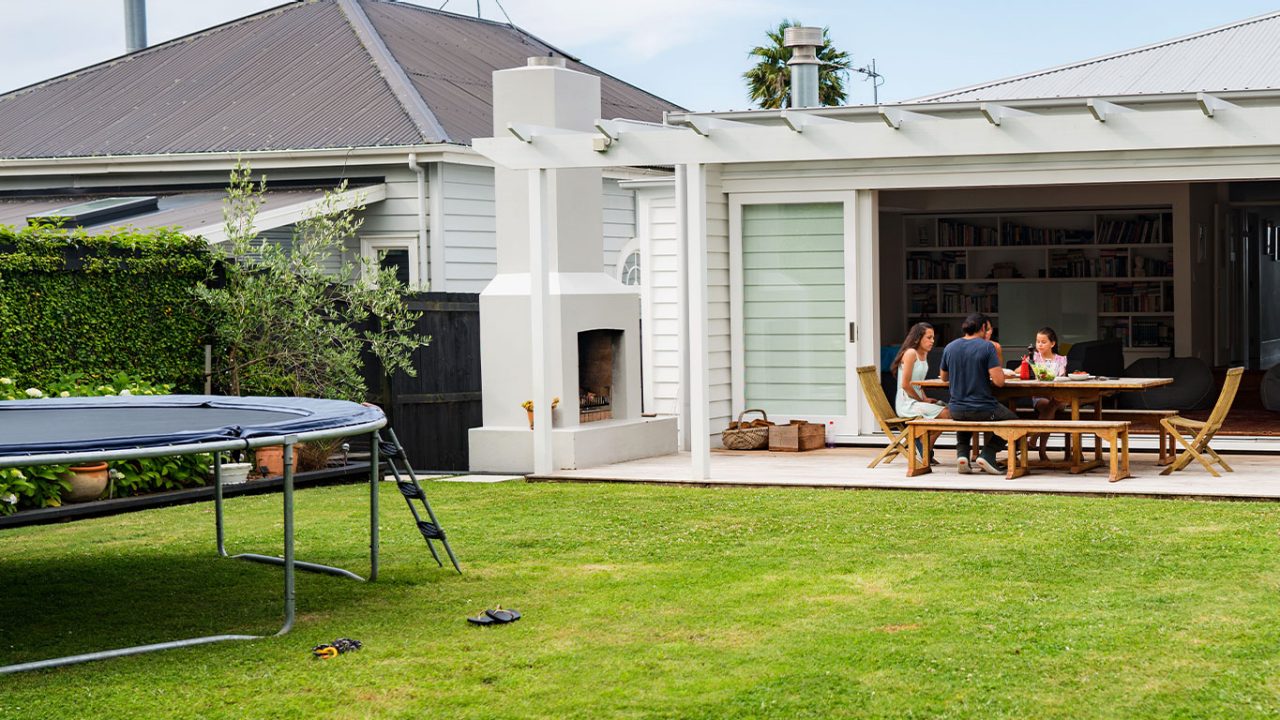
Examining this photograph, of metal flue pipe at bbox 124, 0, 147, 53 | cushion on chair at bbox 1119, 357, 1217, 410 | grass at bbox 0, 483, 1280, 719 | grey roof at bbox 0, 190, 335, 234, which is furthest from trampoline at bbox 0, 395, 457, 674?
metal flue pipe at bbox 124, 0, 147, 53

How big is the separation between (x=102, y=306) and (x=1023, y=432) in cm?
654

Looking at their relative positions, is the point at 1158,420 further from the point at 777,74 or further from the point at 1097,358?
the point at 777,74

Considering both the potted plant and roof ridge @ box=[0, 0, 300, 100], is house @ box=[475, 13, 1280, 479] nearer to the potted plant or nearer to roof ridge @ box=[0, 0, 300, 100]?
the potted plant

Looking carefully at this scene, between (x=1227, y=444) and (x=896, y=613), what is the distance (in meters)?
7.01

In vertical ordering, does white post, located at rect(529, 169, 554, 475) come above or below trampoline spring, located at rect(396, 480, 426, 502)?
above

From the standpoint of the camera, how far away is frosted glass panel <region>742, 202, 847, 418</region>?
527 inches

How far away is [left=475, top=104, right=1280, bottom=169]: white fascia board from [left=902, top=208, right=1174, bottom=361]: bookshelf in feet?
23.3

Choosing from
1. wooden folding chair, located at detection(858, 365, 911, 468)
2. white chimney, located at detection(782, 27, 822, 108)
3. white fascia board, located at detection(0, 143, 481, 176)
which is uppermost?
white chimney, located at detection(782, 27, 822, 108)

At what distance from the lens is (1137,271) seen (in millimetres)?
17812

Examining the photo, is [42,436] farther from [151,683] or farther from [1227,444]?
[1227,444]

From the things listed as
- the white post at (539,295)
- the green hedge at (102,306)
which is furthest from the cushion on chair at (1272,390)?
the green hedge at (102,306)

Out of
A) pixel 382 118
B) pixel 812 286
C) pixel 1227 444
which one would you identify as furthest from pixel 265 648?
pixel 382 118

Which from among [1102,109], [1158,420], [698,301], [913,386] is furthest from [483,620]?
[1158,420]

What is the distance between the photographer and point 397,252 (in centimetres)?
1545
